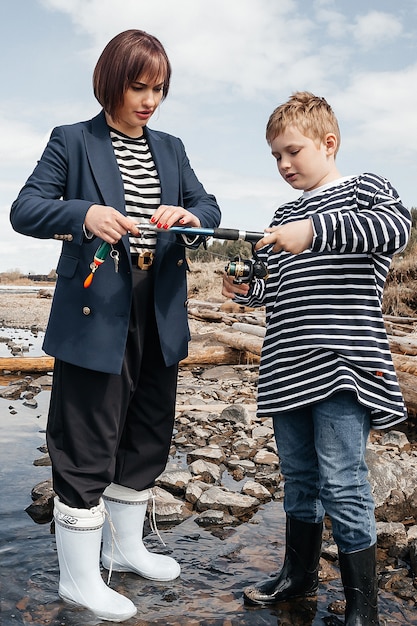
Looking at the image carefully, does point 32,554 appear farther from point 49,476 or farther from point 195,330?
point 195,330

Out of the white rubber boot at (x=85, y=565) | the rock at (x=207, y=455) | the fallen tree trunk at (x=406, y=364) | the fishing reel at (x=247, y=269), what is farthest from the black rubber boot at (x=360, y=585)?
the fallen tree trunk at (x=406, y=364)

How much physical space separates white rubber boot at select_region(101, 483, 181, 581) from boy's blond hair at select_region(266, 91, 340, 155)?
69.8 inches

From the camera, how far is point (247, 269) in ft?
9.20

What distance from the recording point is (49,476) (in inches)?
178

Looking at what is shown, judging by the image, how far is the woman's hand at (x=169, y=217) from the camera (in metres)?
2.54

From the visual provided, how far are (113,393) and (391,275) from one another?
13.6 meters

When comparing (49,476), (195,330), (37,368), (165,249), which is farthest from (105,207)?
(195,330)

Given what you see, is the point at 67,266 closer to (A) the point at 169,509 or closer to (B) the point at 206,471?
(A) the point at 169,509

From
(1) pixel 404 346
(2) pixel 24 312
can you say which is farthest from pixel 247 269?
(2) pixel 24 312

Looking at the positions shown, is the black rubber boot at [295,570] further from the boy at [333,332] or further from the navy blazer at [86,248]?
the navy blazer at [86,248]

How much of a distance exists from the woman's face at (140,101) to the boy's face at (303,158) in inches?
21.1

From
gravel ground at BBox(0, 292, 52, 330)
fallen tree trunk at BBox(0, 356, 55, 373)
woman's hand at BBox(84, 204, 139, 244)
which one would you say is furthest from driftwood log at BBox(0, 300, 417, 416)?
gravel ground at BBox(0, 292, 52, 330)

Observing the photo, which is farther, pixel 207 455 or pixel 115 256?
pixel 207 455

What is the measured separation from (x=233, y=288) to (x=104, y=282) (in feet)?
2.02
